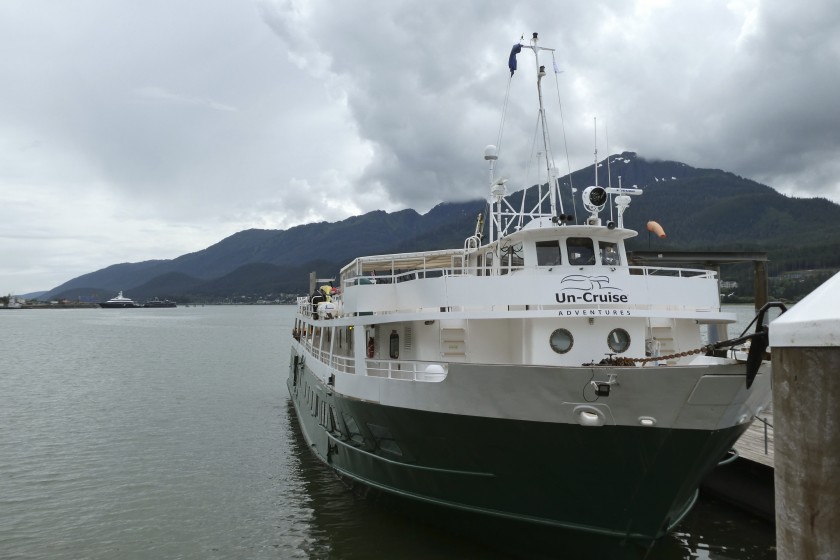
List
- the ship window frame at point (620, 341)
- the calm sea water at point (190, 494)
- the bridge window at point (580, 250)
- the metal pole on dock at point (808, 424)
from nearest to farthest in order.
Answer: the metal pole on dock at point (808, 424) < the ship window frame at point (620, 341) < the calm sea water at point (190, 494) < the bridge window at point (580, 250)

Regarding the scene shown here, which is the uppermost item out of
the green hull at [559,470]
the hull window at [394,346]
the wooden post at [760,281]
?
the wooden post at [760,281]

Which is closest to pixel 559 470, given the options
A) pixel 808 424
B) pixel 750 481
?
pixel 808 424

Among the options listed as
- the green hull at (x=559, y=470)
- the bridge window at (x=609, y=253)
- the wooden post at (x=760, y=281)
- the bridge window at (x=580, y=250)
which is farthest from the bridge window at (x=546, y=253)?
the wooden post at (x=760, y=281)

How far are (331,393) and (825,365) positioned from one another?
11.4m

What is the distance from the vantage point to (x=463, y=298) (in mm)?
11953

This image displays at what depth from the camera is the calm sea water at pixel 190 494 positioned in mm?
12719

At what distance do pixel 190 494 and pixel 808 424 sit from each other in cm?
1581

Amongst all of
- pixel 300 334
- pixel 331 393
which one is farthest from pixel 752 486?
pixel 300 334

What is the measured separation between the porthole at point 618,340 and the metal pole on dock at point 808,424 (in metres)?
7.14

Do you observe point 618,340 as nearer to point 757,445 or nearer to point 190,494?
point 757,445

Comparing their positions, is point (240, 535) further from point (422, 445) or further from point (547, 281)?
point (547, 281)

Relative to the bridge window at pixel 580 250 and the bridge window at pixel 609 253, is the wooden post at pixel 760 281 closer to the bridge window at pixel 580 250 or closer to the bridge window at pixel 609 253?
the bridge window at pixel 609 253

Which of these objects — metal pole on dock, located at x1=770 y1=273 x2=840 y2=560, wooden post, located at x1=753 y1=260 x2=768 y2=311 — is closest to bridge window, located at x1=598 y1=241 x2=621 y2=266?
metal pole on dock, located at x1=770 y1=273 x2=840 y2=560

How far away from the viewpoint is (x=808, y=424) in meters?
4.62
